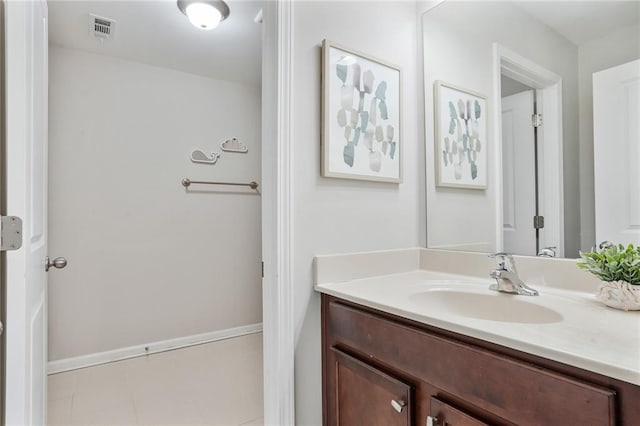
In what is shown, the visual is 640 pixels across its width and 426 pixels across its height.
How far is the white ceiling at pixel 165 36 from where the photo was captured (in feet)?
6.40

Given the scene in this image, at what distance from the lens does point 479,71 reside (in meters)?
1.51

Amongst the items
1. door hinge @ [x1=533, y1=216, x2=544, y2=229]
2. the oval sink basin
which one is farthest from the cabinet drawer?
door hinge @ [x1=533, y1=216, x2=544, y2=229]

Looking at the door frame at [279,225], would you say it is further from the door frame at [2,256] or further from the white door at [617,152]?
the white door at [617,152]

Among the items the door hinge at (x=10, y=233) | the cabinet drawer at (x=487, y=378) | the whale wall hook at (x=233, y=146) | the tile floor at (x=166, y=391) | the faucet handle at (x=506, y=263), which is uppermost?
the whale wall hook at (x=233, y=146)

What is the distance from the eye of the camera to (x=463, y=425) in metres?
0.79

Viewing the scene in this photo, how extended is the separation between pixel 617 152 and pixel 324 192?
3.24 ft

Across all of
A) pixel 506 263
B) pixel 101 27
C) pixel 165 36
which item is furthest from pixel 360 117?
pixel 101 27

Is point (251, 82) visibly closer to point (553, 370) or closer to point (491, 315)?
point (491, 315)

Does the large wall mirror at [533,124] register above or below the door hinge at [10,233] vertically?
above

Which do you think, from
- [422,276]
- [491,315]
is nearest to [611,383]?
[491,315]

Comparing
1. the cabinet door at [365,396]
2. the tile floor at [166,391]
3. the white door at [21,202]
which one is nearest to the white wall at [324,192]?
the cabinet door at [365,396]

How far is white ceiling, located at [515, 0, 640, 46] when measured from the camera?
108 cm

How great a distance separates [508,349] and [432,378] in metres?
0.23

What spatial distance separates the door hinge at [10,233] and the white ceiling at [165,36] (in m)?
1.64
